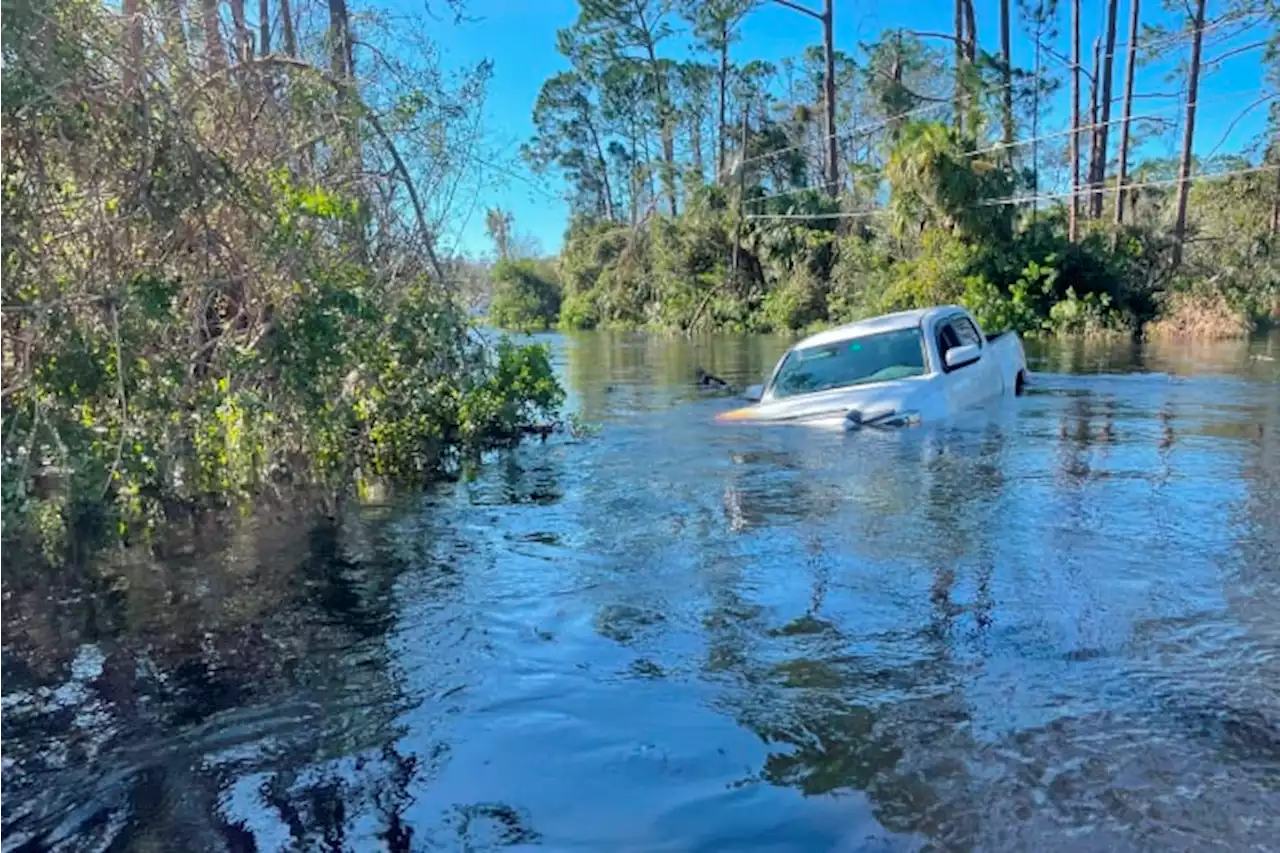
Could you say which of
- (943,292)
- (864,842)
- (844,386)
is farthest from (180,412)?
(943,292)

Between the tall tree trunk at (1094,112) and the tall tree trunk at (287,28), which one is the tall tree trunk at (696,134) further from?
the tall tree trunk at (287,28)

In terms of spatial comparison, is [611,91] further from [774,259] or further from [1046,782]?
[1046,782]

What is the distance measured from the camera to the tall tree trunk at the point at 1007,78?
3912cm

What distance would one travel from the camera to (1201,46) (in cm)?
3569

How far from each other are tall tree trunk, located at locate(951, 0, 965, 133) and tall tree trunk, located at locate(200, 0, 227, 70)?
33760mm

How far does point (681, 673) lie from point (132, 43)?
3.89 meters

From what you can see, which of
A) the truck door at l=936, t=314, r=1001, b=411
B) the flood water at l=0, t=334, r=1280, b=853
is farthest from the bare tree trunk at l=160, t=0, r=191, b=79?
the truck door at l=936, t=314, r=1001, b=411

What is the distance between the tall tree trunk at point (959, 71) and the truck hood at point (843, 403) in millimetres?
28545

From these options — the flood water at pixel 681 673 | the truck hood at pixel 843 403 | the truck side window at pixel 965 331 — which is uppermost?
the truck side window at pixel 965 331

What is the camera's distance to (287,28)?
920 cm

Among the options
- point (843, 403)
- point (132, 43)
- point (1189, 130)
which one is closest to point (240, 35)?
point (132, 43)

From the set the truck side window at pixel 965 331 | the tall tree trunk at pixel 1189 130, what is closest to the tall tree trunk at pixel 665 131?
the tall tree trunk at pixel 1189 130

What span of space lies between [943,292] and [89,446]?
3095 centimetres

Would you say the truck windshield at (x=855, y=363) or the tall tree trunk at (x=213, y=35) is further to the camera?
the truck windshield at (x=855, y=363)
